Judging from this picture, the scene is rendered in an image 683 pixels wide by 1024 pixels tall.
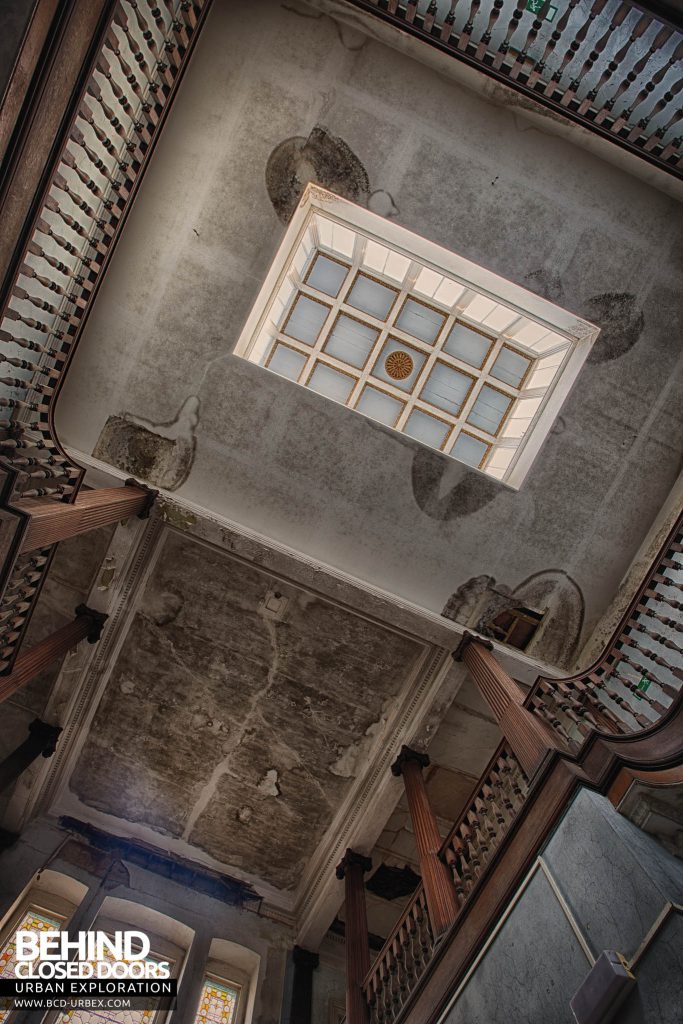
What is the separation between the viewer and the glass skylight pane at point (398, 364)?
7527 millimetres

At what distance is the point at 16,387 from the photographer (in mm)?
5371

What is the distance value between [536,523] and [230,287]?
13.9 feet

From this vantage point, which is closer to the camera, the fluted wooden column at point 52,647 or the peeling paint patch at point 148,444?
the fluted wooden column at point 52,647

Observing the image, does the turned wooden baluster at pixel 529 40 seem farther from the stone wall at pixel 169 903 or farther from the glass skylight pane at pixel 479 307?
the stone wall at pixel 169 903

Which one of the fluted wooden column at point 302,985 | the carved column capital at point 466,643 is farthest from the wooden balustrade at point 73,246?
the fluted wooden column at point 302,985

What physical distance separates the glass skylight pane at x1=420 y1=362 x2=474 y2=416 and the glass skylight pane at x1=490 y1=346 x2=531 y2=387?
14.3 inches

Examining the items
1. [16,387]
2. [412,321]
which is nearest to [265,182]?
[412,321]

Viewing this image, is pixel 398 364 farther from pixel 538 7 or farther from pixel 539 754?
pixel 539 754

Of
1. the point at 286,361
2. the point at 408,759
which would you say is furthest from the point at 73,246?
the point at 408,759

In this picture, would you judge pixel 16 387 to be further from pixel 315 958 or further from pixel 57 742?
pixel 315 958

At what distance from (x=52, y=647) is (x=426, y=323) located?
5605 millimetres

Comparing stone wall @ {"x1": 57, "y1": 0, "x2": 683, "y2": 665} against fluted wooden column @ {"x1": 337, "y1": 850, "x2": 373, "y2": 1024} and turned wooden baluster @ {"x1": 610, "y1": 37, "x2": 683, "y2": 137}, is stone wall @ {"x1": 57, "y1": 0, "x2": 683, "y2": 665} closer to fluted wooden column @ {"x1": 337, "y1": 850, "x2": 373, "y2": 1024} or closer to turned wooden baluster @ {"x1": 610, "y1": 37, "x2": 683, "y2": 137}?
turned wooden baluster @ {"x1": 610, "y1": 37, "x2": 683, "y2": 137}

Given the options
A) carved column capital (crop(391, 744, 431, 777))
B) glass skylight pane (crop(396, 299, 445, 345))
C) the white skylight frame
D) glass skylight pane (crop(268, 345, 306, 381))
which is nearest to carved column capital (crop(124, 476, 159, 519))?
the white skylight frame

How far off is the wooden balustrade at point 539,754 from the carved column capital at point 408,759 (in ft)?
4.96
